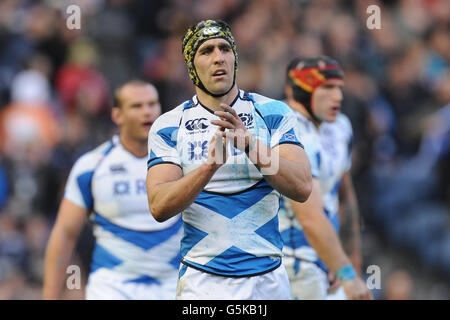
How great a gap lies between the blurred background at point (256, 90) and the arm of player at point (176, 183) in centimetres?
535

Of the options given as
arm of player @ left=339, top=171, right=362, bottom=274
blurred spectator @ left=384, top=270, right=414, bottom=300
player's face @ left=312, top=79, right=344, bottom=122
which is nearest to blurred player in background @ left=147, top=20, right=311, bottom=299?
player's face @ left=312, top=79, right=344, bottom=122

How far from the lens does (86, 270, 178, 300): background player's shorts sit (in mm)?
6867

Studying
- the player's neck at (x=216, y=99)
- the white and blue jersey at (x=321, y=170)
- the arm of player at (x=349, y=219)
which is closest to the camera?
the player's neck at (x=216, y=99)

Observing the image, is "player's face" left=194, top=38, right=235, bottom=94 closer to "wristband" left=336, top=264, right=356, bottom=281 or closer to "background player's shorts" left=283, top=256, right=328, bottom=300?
"wristband" left=336, top=264, right=356, bottom=281

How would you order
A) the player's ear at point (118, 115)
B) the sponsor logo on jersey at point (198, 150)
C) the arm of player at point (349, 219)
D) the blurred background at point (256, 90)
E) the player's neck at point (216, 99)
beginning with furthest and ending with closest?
the blurred background at point (256, 90) < the arm of player at point (349, 219) < the player's ear at point (118, 115) < the player's neck at point (216, 99) < the sponsor logo on jersey at point (198, 150)

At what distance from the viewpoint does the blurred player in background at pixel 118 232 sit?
22.6 ft

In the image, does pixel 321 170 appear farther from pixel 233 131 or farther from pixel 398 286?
pixel 398 286

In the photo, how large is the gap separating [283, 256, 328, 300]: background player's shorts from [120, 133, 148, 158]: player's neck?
147 cm

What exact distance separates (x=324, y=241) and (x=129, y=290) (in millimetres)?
1690

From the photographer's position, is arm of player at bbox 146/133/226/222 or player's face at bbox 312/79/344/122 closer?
arm of player at bbox 146/133/226/222

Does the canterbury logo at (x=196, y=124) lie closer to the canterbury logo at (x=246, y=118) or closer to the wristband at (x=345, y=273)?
the canterbury logo at (x=246, y=118)

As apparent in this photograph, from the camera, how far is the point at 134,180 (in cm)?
702

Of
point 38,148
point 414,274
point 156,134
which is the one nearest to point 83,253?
point 38,148

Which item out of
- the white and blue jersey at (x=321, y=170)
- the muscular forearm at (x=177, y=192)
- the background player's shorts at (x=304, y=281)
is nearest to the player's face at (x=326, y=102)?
the white and blue jersey at (x=321, y=170)
